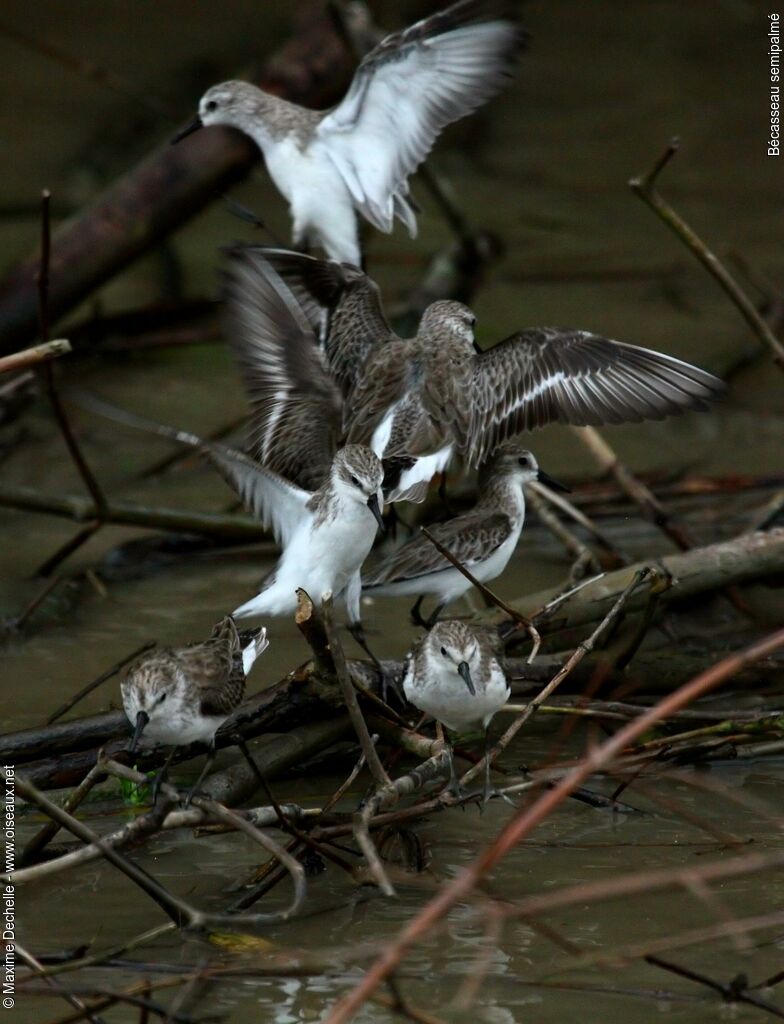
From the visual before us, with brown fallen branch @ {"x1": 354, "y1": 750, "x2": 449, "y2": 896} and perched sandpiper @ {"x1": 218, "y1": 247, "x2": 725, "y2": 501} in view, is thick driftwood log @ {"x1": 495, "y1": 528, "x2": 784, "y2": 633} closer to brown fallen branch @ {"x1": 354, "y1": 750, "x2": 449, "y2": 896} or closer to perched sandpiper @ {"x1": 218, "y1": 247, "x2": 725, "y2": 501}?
perched sandpiper @ {"x1": 218, "y1": 247, "x2": 725, "y2": 501}

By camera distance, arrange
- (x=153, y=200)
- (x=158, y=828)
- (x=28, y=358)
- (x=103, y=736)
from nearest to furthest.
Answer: (x=158, y=828) < (x=28, y=358) < (x=103, y=736) < (x=153, y=200)

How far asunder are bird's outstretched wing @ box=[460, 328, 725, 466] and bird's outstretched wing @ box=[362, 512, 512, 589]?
0.22m

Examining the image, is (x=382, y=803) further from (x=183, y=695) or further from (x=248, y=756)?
(x=183, y=695)

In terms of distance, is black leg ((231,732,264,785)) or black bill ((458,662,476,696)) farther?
black bill ((458,662,476,696))

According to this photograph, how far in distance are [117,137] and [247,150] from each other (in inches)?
127

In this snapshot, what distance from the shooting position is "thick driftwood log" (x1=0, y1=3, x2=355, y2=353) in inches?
306

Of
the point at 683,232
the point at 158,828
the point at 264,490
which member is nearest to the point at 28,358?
the point at 158,828

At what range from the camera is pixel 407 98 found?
592 cm

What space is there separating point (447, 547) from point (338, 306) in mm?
1087

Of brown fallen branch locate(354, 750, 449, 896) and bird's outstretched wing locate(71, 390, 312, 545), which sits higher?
bird's outstretched wing locate(71, 390, 312, 545)

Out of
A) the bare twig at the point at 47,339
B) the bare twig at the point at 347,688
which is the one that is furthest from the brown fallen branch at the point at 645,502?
the bare twig at the point at 347,688

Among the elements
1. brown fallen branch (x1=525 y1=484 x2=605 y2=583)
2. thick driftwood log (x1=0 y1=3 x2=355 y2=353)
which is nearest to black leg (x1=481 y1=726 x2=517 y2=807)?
brown fallen branch (x1=525 y1=484 x2=605 y2=583)

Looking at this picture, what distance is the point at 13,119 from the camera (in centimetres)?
1149

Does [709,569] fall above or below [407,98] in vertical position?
below
